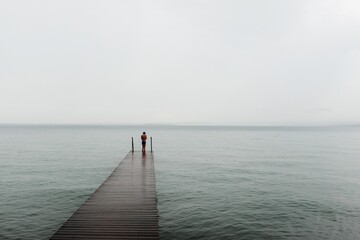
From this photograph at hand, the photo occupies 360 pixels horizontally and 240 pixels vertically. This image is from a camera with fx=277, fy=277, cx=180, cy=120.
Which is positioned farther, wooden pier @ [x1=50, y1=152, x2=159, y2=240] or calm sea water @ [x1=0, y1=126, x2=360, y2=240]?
calm sea water @ [x1=0, y1=126, x2=360, y2=240]

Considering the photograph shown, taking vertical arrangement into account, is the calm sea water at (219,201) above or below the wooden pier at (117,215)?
below

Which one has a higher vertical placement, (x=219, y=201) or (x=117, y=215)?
(x=117, y=215)

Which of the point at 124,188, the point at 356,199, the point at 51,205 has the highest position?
the point at 124,188

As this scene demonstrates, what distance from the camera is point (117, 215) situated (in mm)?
10984

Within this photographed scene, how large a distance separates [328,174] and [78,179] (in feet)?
83.1

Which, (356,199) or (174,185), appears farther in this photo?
(174,185)

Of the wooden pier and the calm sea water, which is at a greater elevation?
the wooden pier

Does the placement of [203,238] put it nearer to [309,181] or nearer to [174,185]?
[174,185]

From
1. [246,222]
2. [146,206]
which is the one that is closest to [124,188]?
[146,206]

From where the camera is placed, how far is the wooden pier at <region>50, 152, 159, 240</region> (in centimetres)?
912

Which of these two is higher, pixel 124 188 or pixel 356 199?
pixel 124 188

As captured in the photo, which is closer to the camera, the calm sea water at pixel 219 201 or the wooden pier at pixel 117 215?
the wooden pier at pixel 117 215

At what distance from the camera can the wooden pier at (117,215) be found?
29.9 feet

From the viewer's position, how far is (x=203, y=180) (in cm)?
2525
